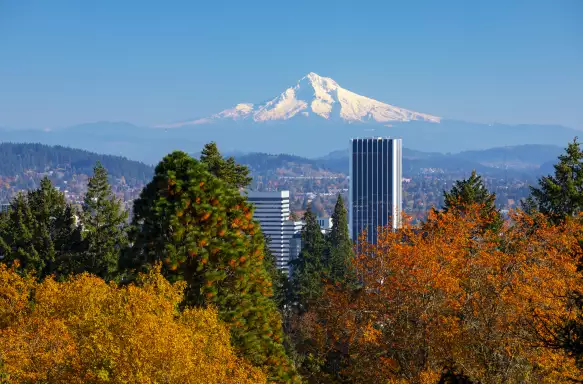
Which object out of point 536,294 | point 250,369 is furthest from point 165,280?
point 536,294

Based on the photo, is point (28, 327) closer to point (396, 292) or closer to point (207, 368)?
point (207, 368)

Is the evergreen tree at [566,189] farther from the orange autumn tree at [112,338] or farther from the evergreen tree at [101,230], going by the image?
the orange autumn tree at [112,338]

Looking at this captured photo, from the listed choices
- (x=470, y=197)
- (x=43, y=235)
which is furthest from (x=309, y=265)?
(x=43, y=235)

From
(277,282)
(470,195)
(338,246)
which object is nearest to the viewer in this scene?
(470,195)

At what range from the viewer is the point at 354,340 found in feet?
95.5

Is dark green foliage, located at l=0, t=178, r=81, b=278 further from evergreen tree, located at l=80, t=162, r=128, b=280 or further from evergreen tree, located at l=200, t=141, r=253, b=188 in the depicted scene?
evergreen tree, located at l=200, t=141, r=253, b=188

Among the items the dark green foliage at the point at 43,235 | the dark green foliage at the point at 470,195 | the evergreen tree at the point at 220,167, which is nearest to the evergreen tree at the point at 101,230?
the dark green foliage at the point at 43,235

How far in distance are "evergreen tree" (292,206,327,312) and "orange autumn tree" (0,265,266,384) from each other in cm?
4065

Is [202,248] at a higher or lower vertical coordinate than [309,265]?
higher

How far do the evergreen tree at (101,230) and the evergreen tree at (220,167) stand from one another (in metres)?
5.43

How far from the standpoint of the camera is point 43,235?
38.6m

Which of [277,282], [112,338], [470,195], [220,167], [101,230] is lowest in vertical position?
[277,282]

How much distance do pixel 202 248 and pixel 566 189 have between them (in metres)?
24.3

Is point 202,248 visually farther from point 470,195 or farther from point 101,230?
point 470,195
